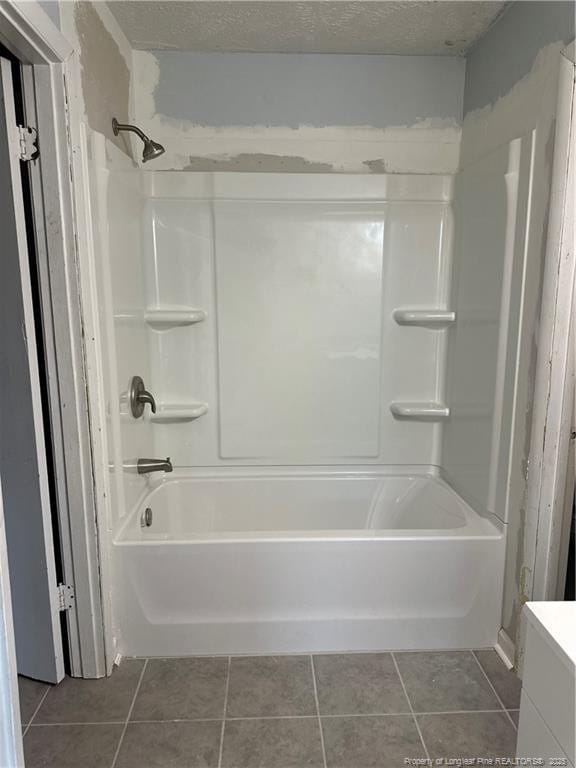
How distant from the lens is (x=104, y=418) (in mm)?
1689

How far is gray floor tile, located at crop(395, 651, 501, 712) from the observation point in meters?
1.60

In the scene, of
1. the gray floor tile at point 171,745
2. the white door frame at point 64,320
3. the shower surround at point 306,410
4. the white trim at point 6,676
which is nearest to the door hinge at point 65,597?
the white door frame at point 64,320

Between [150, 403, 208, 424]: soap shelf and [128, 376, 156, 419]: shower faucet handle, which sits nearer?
[128, 376, 156, 419]: shower faucet handle

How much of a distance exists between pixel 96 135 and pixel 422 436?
1.85 metres

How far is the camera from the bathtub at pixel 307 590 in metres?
1.78

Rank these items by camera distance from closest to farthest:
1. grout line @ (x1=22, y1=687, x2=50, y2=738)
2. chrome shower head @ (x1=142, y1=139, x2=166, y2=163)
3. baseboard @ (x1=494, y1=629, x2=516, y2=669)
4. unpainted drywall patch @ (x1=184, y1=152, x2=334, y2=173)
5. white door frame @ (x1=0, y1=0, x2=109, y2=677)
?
1. white door frame @ (x1=0, y1=0, x2=109, y2=677)
2. grout line @ (x1=22, y1=687, x2=50, y2=738)
3. baseboard @ (x1=494, y1=629, x2=516, y2=669)
4. chrome shower head @ (x1=142, y1=139, x2=166, y2=163)
5. unpainted drywall patch @ (x1=184, y1=152, x2=334, y2=173)

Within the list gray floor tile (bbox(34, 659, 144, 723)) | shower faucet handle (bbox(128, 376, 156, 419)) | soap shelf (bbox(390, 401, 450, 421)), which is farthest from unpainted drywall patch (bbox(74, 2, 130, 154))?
gray floor tile (bbox(34, 659, 144, 723))

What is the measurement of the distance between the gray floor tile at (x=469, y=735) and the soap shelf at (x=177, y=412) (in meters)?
1.47

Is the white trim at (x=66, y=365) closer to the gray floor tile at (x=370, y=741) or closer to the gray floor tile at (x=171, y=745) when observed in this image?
the gray floor tile at (x=171, y=745)

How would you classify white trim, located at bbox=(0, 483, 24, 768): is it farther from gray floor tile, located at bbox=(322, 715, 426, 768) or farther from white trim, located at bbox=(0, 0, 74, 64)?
white trim, located at bbox=(0, 0, 74, 64)

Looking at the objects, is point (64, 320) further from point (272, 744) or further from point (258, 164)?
point (272, 744)

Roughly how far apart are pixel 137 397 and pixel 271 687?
117 cm

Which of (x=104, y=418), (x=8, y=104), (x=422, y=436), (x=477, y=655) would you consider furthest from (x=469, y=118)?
Answer: (x=477, y=655)

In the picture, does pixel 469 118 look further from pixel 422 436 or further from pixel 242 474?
pixel 242 474
